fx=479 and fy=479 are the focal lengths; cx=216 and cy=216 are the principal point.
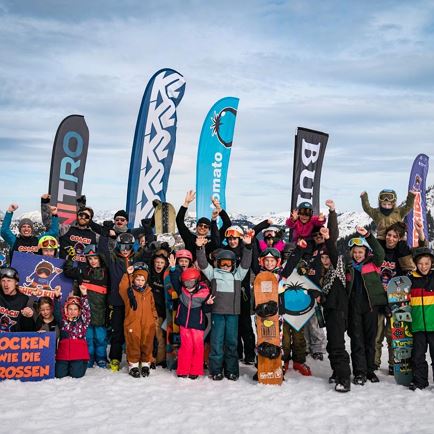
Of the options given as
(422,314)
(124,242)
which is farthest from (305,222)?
(124,242)

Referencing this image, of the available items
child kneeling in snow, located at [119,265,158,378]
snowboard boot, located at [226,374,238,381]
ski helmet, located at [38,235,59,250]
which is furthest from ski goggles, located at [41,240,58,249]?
snowboard boot, located at [226,374,238,381]

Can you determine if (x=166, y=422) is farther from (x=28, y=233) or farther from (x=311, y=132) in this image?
(x=311, y=132)

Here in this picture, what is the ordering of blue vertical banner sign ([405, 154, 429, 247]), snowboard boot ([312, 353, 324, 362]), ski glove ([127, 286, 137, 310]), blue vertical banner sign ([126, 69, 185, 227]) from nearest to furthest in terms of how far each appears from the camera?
1. ski glove ([127, 286, 137, 310])
2. snowboard boot ([312, 353, 324, 362])
3. blue vertical banner sign ([126, 69, 185, 227])
4. blue vertical banner sign ([405, 154, 429, 247])

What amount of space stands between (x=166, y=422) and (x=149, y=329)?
2070 mm

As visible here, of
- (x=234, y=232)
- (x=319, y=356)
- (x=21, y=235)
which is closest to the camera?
(x=234, y=232)

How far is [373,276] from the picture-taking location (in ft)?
20.8

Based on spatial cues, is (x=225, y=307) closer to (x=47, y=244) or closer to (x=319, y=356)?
(x=319, y=356)

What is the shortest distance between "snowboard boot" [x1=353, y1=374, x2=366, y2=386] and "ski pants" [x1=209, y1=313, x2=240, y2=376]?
1511mm

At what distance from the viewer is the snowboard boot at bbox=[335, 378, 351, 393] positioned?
225 inches

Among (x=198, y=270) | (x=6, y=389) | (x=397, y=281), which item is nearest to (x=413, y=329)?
(x=397, y=281)

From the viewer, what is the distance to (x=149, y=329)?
6633 mm

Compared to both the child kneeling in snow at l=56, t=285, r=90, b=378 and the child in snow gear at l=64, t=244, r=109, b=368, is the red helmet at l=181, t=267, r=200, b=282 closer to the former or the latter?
the child in snow gear at l=64, t=244, r=109, b=368

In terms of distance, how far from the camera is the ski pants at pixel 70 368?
244 inches

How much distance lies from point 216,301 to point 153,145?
5.86 meters
